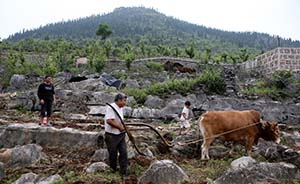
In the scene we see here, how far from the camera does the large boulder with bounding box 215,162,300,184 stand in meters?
5.74

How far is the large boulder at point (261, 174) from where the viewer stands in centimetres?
574

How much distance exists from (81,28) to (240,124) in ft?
347

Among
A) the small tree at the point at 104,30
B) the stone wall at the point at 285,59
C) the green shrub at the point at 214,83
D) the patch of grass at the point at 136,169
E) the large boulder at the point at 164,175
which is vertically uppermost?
the small tree at the point at 104,30

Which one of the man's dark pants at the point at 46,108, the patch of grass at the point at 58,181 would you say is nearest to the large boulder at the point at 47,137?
the man's dark pants at the point at 46,108

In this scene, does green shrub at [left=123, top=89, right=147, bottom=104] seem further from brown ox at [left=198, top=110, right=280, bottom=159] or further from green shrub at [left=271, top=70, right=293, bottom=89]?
brown ox at [left=198, top=110, right=280, bottom=159]

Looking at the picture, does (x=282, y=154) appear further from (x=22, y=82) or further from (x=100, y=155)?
(x=22, y=82)

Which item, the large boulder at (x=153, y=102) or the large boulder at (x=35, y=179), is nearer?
the large boulder at (x=35, y=179)

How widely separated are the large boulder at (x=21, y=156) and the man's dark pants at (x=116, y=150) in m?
1.58

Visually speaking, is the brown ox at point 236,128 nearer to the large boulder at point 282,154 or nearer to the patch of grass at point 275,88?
the large boulder at point 282,154

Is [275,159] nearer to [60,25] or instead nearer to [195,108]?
[195,108]

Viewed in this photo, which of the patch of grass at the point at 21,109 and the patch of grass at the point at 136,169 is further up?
the patch of grass at the point at 136,169

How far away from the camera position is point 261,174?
233 inches

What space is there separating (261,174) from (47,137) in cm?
488

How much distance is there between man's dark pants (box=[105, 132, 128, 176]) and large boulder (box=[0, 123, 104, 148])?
2.10m
